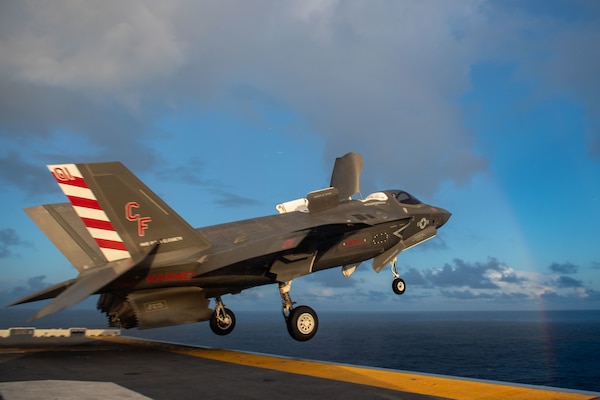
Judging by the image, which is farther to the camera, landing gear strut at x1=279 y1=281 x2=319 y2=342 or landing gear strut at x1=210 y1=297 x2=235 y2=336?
landing gear strut at x1=210 y1=297 x2=235 y2=336

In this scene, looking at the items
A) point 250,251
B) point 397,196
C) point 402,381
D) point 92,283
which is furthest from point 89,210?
point 397,196

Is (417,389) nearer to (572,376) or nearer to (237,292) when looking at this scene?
(237,292)

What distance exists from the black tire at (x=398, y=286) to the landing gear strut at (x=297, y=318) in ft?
14.9

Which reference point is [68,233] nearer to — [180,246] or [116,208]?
[116,208]

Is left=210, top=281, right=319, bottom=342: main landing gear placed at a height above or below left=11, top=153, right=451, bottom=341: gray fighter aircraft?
below

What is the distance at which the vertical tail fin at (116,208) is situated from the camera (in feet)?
46.1

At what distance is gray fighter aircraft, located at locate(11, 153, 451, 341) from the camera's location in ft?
46.5

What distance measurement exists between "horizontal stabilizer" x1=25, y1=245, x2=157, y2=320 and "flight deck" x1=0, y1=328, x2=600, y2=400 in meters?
1.69

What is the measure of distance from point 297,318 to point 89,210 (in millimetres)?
7599

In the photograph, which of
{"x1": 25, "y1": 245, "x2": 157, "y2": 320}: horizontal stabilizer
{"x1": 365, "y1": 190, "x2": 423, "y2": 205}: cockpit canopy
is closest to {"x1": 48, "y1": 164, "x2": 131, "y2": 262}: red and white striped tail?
{"x1": 25, "y1": 245, "x2": 157, "y2": 320}: horizontal stabilizer

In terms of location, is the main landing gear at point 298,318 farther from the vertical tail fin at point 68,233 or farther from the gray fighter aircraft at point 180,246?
the vertical tail fin at point 68,233

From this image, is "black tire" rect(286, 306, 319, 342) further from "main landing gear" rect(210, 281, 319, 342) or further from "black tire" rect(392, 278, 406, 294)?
"black tire" rect(392, 278, 406, 294)

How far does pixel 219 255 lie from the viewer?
15.5 m

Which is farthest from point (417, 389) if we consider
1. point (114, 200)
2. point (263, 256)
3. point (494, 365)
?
point (494, 365)
